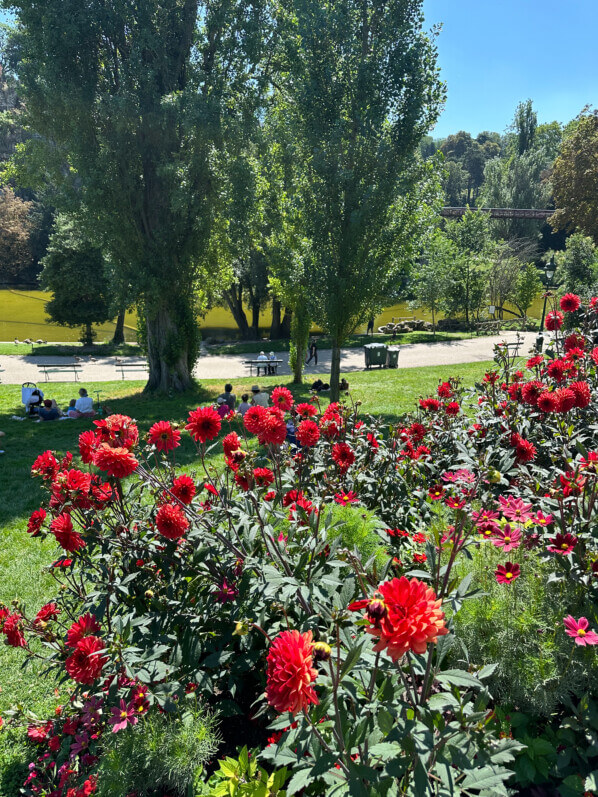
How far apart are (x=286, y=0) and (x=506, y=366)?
9.72m

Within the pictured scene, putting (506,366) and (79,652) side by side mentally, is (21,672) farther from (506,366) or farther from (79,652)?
(506,366)

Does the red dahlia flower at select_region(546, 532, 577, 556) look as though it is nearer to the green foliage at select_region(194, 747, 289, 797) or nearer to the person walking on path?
the green foliage at select_region(194, 747, 289, 797)

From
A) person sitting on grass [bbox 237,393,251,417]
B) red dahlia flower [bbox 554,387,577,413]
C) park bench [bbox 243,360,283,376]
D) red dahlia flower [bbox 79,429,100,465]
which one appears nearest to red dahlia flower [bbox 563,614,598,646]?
red dahlia flower [bbox 554,387,577,413]

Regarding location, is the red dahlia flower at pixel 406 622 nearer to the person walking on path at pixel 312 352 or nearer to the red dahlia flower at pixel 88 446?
the red dahlia flower at pixel 88 446

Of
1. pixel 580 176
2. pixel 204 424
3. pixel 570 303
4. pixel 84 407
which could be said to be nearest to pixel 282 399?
pixel 204 424

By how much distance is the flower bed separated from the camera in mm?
1326

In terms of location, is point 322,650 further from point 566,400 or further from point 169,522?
point 566,400

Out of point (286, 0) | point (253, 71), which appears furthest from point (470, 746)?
point (253, 71)

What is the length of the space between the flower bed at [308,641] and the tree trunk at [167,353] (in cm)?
1033

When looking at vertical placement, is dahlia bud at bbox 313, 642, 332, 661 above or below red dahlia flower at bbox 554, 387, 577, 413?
below

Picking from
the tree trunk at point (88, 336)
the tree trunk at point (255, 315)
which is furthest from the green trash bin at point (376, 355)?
the tree trunk at point (88, 336)

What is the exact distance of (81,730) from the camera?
221 centimetres

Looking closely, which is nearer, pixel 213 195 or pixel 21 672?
pixel 21 672

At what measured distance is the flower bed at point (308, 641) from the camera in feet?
4.35
